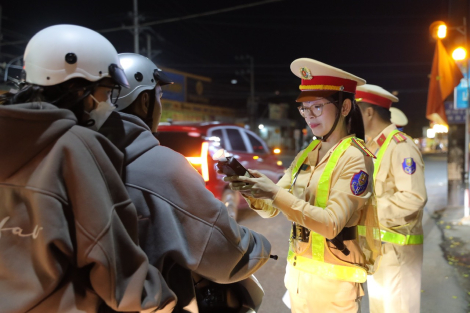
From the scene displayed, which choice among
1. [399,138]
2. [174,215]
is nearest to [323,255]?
[174,215]

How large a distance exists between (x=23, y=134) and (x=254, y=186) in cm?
112

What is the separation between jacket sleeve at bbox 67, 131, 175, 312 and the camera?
1160 mm

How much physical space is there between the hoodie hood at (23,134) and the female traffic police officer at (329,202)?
988 mm

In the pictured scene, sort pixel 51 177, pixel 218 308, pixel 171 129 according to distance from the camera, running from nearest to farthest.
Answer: pixel 51 177 → pixel 218 308 → pixel 171 129

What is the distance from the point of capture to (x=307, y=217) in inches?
Result: 77.9

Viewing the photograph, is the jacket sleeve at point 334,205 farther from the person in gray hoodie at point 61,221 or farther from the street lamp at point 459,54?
the street lamp at point 459,54

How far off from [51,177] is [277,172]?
8853mm

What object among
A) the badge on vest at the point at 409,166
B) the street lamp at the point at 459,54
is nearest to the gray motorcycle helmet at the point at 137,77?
the badge on vest at the point at 409,166

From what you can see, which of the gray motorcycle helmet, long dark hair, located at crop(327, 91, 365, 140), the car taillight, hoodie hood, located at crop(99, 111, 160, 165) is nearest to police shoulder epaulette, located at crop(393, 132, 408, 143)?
long dark hair, located at crop(327, 91, 365, 140)

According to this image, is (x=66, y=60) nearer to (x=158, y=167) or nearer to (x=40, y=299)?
(x=158, y=167)

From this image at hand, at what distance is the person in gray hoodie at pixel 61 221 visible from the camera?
114 centimetres

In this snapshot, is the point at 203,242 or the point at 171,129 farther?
the point at 171,129

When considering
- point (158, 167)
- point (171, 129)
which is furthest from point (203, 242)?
point (171, 129)

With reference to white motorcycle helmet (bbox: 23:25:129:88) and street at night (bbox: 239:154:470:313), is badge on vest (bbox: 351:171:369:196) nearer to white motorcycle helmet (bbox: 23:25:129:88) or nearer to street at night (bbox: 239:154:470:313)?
white motorcycle helmet (bbox: 23:25:129:88)
